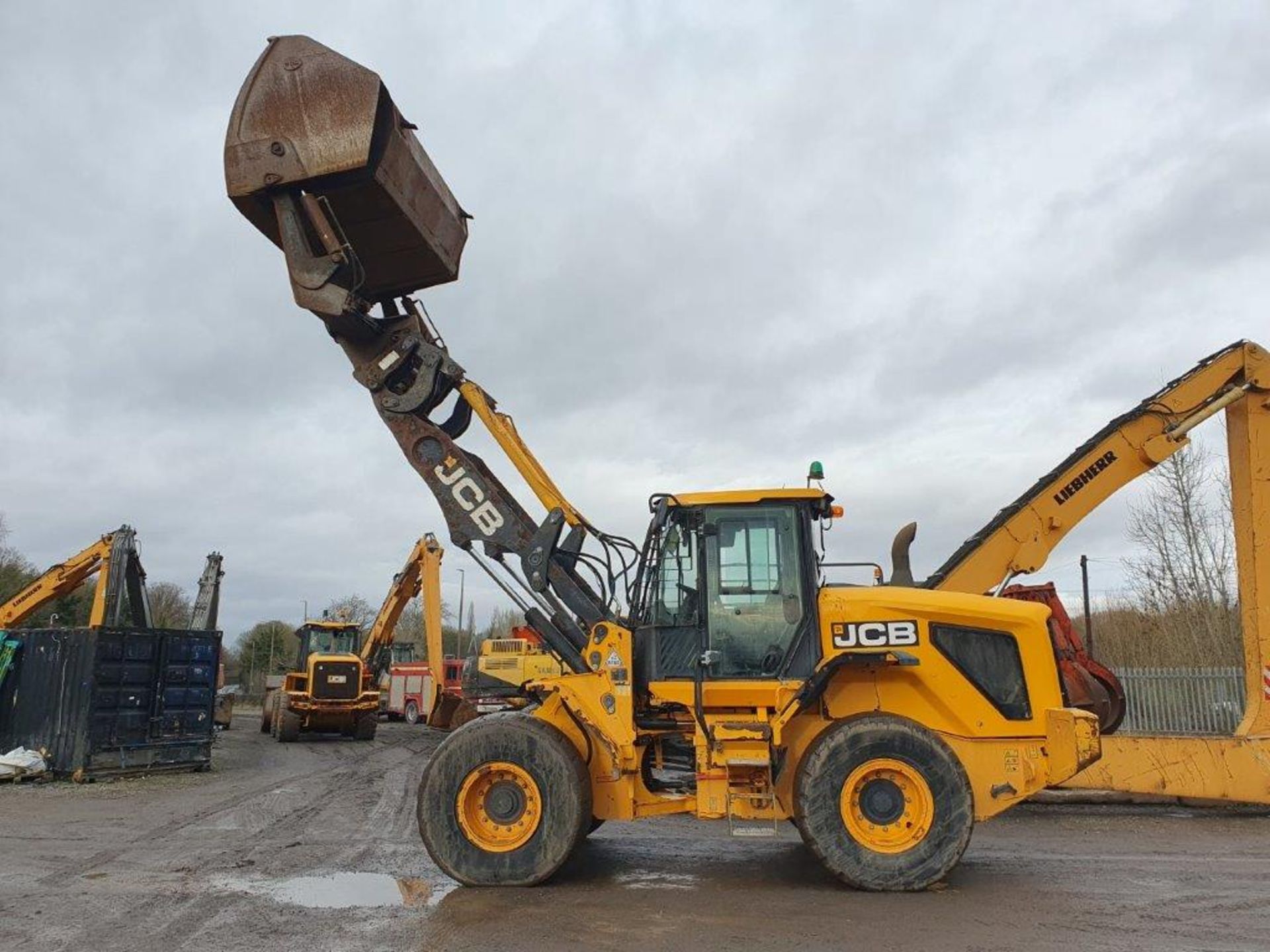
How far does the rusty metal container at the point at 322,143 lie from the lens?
7.25m

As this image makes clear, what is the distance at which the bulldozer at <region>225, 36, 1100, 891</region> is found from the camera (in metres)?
6.45

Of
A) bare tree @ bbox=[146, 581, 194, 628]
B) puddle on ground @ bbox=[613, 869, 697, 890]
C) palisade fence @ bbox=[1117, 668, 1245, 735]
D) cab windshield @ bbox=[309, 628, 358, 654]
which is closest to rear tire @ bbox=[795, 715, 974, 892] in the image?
puddle on ground @ bbox=[613, 869, 697, 890]

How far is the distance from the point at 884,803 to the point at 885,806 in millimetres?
19

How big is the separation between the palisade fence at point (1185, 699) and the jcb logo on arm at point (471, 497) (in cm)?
1432

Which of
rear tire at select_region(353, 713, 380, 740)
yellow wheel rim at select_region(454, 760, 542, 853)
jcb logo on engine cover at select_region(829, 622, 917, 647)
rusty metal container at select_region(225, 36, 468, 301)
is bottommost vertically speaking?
rear tire at select_region(353, 713, 380, 740)

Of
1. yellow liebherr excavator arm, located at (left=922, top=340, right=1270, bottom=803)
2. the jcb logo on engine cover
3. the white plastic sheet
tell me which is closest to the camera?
the jcb logo on engine cover

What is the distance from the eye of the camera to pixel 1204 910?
5945 mm

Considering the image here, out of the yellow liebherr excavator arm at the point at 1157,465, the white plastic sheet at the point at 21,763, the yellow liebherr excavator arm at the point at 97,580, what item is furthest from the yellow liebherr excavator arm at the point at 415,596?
the yellow liebherr excavator arm at the point at 1157,465

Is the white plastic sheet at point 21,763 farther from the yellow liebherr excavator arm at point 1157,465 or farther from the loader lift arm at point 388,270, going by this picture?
the yellow liebherr excavator arm at point 1157,465

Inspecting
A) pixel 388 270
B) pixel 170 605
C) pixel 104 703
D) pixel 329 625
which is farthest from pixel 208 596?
pixel 170 605

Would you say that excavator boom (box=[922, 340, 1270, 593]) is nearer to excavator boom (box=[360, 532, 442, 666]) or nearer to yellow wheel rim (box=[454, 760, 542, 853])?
yellow wheel rim (box=[454, 760, 542, 853])

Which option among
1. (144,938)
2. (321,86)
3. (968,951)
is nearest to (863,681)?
(968,951)

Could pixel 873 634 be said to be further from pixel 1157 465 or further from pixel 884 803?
pixel 1157 465

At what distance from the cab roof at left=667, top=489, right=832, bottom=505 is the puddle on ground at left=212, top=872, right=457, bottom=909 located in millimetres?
3222
